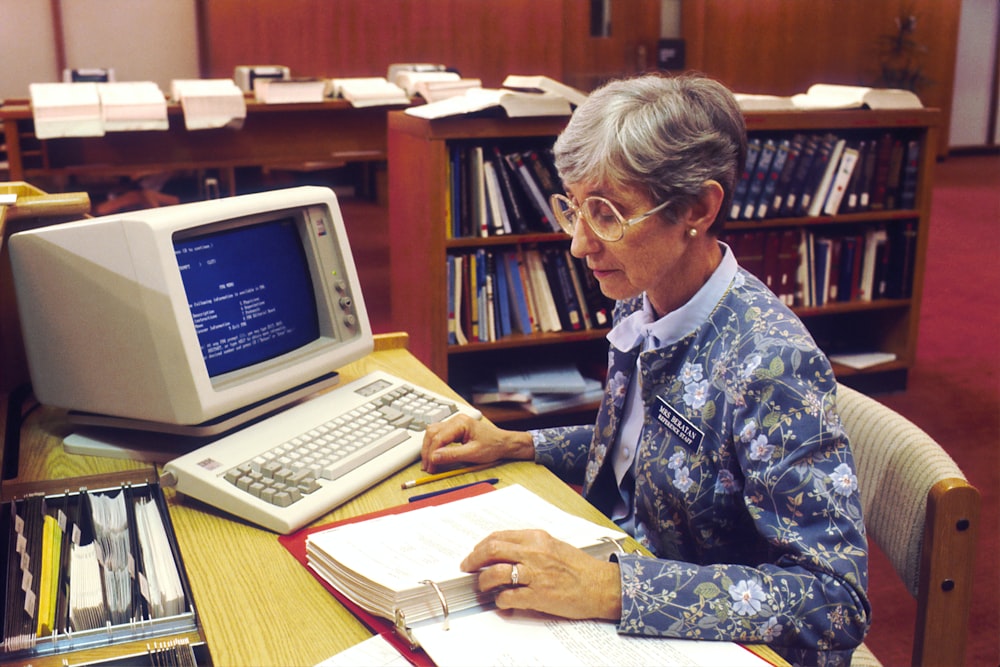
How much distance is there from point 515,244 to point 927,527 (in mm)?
2181

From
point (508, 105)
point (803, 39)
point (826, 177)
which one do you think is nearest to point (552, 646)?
point (508, 105)

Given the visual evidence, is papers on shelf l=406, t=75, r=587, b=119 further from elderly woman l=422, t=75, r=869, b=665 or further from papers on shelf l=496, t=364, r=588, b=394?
elderly woman l=422, t=75, r=869, b=665

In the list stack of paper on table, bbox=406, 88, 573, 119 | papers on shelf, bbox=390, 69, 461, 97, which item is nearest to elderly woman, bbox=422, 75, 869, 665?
stack of paper on table, bbox=406, 88, 573, 119

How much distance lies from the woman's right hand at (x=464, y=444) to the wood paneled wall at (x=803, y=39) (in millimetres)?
7568

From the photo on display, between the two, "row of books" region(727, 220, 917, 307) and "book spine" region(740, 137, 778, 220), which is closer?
"book spine" region(740, 137, 778, 220)

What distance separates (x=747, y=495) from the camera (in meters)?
1.10

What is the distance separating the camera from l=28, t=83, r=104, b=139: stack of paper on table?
3.53 m

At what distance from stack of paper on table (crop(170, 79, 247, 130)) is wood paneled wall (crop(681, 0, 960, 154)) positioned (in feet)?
18.0

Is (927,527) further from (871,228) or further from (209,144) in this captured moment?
(209,144)

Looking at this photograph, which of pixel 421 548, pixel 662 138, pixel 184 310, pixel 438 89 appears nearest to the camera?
pixel 421 548

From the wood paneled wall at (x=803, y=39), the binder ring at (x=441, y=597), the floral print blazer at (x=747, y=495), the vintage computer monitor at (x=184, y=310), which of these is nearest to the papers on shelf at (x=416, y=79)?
the vintage computer monitor at (x=184, y=310)

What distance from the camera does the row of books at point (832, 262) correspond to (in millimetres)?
3547

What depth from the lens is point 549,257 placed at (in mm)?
3229

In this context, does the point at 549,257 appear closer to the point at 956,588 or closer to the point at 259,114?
the point at 259,114
